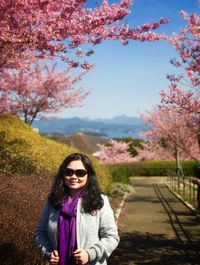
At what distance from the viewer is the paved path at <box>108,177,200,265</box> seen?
10.1 metres

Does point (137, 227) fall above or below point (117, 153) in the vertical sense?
below

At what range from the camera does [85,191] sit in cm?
425

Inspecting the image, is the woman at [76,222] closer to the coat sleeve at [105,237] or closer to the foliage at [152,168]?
the coat sleeve at [105,237]

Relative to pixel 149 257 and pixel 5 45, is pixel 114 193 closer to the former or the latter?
pixel 149 257

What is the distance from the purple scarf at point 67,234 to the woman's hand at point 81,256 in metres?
0.08

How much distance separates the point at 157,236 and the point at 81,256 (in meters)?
9.01

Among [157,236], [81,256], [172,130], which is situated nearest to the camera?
[81,256]

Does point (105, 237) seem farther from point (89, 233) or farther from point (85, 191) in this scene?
point (85, 191)

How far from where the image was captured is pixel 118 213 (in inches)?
667

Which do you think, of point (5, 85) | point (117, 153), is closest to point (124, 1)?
point (5, 85)

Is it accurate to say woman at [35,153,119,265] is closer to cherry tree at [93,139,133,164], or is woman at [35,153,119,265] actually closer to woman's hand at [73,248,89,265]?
woman's hand at [73,248,89,265]

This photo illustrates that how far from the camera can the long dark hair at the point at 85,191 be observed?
413cm

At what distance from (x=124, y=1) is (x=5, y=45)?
2.50 m

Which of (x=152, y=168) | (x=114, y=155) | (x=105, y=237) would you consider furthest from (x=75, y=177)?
(x=114, y=155)
